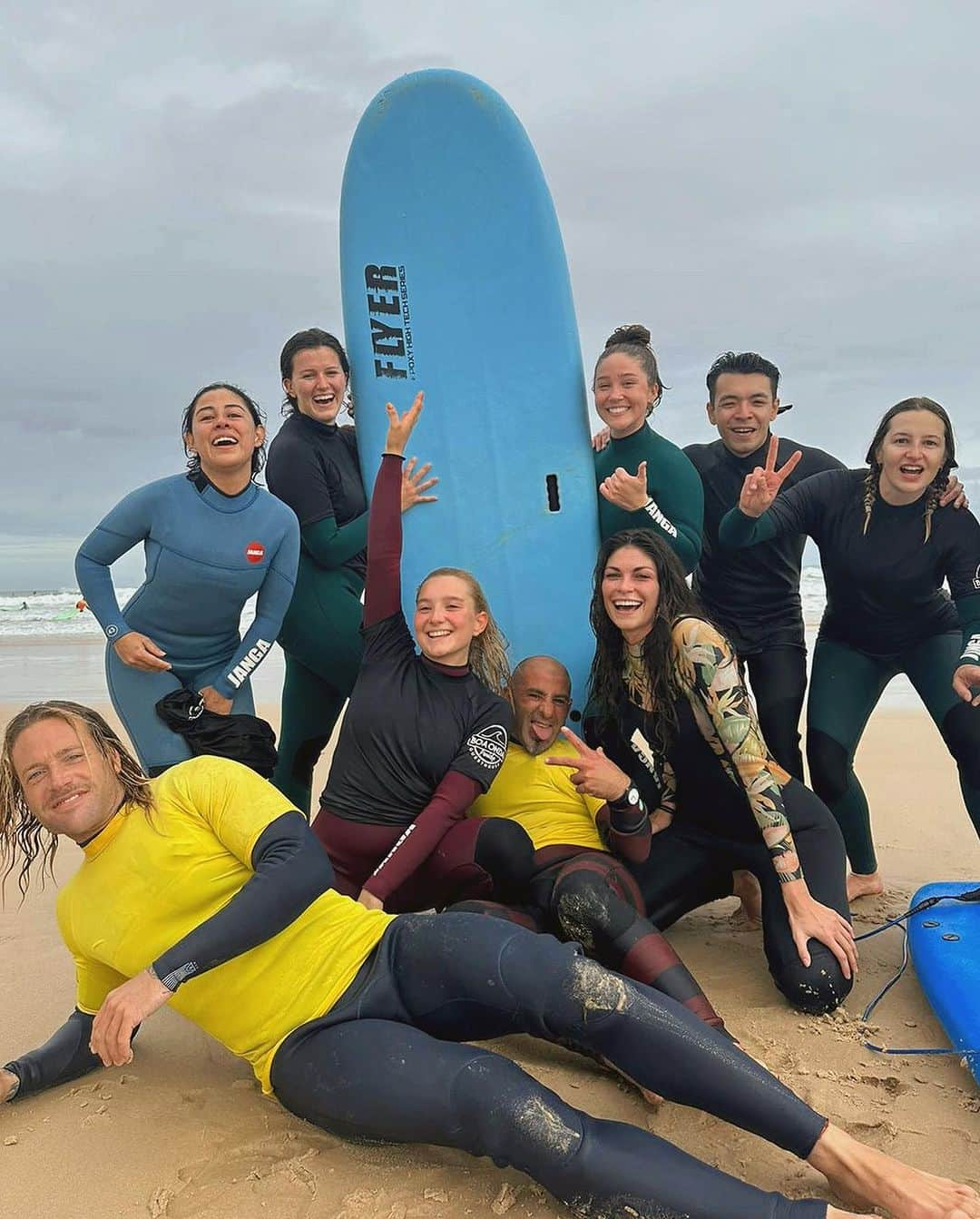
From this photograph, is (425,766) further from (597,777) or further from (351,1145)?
(351,1145)

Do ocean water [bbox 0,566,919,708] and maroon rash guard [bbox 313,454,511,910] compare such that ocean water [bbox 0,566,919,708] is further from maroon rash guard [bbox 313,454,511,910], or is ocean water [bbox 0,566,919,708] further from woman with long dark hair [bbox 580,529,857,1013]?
maroon rash guard [bbox 313,454,511,910]

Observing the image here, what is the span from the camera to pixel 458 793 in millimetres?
2387

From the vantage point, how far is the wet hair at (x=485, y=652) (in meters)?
2.60

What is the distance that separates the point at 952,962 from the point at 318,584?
2.17 m

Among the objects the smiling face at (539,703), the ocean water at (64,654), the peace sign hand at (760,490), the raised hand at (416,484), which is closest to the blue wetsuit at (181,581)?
the raised hand at (416,484)

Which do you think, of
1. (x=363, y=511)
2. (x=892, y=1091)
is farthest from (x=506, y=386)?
(x=892, y=1091)

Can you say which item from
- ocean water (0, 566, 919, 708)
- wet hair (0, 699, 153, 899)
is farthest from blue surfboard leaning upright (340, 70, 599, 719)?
ocean water (0, 566, 919, 708)

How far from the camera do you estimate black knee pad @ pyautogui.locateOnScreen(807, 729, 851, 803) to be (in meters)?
3.10

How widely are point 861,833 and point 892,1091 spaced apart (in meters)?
1.30

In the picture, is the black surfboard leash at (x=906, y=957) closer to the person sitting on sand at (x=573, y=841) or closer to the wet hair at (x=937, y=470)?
the person sitting on sand at (x=573, y=841)

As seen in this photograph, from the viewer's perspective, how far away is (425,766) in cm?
246

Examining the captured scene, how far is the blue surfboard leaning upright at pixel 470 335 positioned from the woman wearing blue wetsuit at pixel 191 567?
691 millimetres

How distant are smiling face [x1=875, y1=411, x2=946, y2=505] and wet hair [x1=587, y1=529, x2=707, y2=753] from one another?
2.58 feet

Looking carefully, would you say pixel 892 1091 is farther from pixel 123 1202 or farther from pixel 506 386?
pixel 506 386
